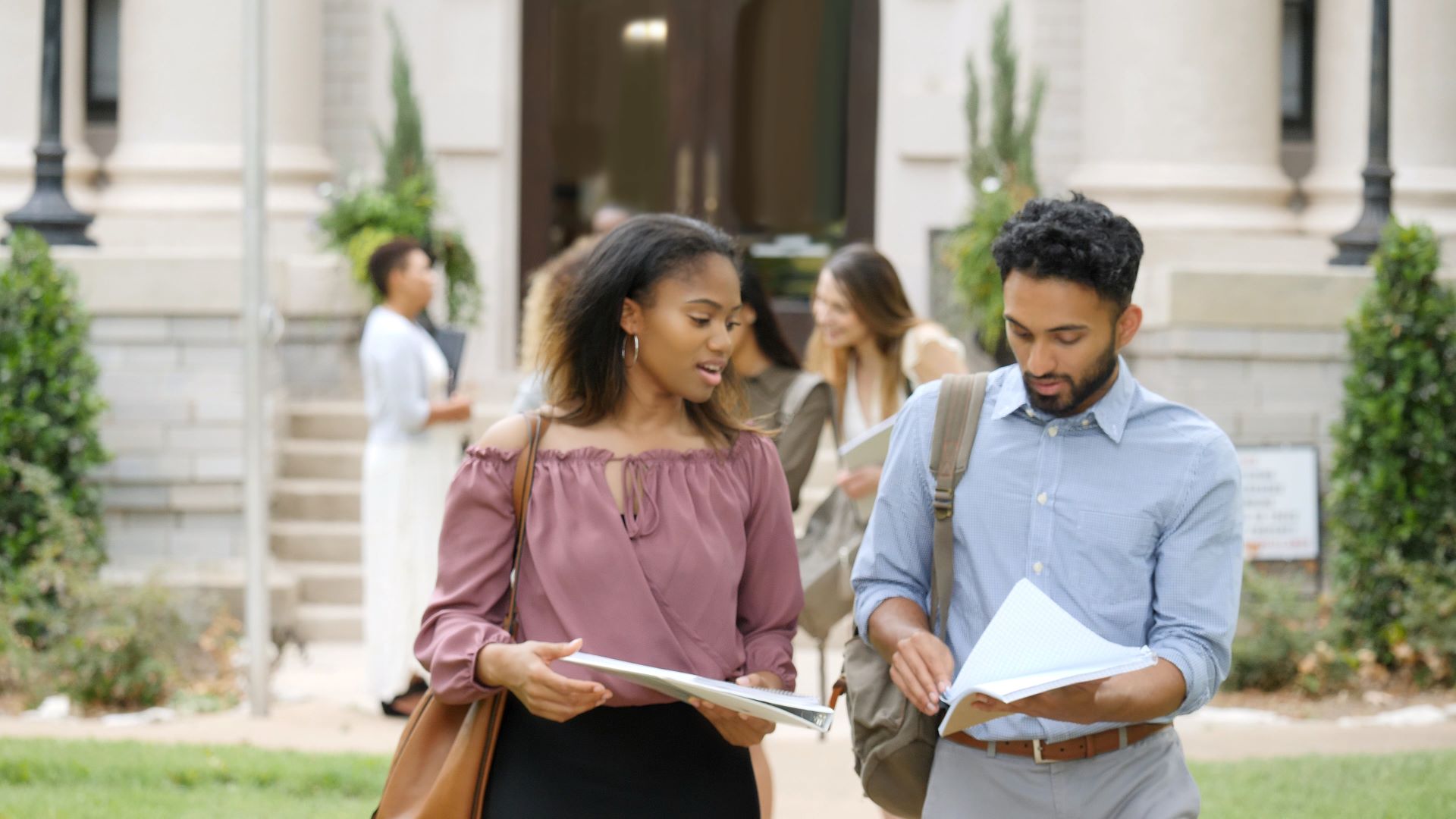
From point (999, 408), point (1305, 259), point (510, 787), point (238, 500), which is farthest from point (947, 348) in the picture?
point (1305, 259)

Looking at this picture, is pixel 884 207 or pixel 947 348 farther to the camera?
pixel 884 207

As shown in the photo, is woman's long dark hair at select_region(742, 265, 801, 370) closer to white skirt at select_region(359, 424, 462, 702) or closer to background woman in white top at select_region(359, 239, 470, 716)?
background woman in white top at select_region(359, 239, 470, 716)

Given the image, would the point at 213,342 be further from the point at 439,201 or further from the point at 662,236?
the point at 662,236

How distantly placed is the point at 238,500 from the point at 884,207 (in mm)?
5275

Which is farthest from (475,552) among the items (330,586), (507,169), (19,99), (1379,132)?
(507,169)

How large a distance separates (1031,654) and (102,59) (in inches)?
448

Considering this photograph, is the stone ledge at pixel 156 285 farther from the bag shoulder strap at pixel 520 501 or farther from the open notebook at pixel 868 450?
the bag shoulder strap at pixel 520 501

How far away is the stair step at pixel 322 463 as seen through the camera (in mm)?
11031

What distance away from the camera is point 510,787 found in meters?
3.00

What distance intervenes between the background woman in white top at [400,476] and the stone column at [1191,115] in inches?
214

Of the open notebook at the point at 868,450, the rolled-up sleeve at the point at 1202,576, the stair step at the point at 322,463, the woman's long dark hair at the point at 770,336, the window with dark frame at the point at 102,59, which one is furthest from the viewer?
the window with dark frame at the point at 102,59

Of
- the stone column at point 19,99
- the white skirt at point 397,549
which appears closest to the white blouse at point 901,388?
the white skirt at point 397,549

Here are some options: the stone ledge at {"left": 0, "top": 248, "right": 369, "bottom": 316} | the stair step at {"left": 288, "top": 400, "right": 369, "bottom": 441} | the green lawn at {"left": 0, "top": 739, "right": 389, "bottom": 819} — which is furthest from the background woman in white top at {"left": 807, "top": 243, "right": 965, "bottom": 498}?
the stair step at {"left": 288, "top": 400, "right": 369, "bottom": 441}

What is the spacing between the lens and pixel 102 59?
493 inches
